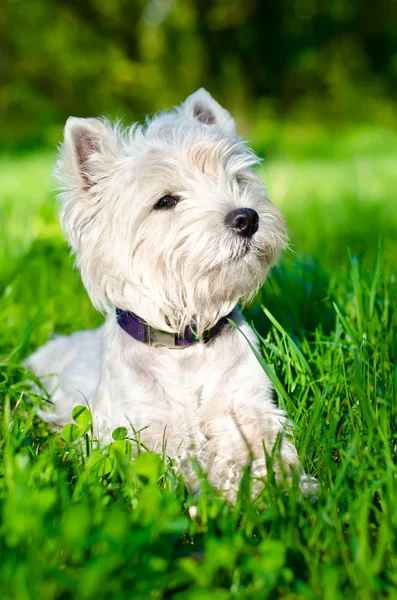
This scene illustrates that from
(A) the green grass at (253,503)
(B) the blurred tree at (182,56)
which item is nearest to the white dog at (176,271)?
(A) the green grass at (253,503)

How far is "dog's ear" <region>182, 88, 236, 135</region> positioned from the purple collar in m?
1.10

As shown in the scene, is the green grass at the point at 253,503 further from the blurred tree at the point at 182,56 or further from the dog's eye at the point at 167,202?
the blurred tree at the point at 182,56

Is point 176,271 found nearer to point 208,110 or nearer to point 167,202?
point 167,202

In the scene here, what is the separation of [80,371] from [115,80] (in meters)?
23.4

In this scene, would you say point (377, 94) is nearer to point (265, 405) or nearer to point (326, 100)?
point (326, 100)

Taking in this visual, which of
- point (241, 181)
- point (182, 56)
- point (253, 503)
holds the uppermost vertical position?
point (182, 56)

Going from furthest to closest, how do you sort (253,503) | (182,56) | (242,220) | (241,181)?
(182,56), (241,181), (242,220), (253,503)

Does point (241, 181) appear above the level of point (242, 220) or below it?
above

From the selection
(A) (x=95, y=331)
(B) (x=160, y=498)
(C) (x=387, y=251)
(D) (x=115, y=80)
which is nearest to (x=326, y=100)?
(D) (x=115, y=80)

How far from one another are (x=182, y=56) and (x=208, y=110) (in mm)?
23647

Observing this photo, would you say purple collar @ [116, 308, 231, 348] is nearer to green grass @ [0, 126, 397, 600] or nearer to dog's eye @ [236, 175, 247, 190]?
green grass @ [0, 126, 397, 600]

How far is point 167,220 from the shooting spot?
121 inches

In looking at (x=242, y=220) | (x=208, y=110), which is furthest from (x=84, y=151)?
(x=242, y=220)

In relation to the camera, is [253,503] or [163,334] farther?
[163,334]
